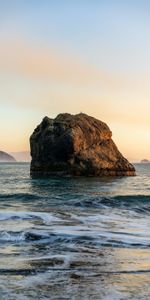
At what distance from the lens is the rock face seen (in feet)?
247

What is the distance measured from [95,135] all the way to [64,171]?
1135 cm

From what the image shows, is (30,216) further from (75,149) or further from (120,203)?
(75,149)

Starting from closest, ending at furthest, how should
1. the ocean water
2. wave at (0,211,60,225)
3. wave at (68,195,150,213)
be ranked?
the ocean water, wave at (0,211,60,225), wave at (68,195,150,213)

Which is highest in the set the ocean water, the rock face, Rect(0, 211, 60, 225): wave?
the rock face

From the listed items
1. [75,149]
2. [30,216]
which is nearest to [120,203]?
[30,216]

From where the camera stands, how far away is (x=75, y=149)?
75062 millimetres

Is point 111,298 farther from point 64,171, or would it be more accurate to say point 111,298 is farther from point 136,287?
point 64,171

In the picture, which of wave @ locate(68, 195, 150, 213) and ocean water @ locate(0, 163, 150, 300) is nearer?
ocean water @ locate(0, 163, 150, 300)

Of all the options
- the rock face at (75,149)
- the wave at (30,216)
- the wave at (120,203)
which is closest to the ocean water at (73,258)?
the wave at (30,216)

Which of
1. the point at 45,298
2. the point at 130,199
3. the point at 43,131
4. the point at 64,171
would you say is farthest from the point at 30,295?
the point at 43,131

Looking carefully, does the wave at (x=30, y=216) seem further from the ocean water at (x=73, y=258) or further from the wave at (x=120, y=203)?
the wave at (x=120, y=203)

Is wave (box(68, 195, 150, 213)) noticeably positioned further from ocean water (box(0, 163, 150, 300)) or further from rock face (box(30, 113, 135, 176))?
rock face (box(30, 113, 135, 176))

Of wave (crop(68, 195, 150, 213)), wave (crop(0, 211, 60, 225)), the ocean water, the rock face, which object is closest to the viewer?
the ocean water

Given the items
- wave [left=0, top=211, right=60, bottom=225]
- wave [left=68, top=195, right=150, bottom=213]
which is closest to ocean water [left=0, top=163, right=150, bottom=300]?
wave [left=0, top=211, right=60, bottom=225]
